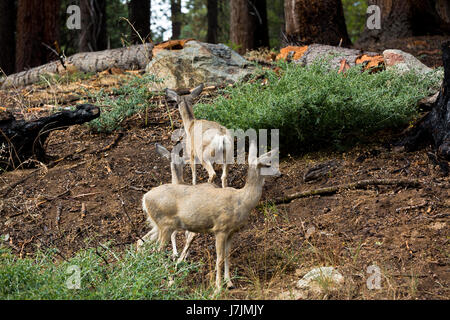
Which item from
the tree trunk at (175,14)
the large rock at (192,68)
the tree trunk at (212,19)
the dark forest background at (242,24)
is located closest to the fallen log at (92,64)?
the dark forest background at (242,24)

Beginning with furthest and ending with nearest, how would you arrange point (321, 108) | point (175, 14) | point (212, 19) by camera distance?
1. point (175, 14)
2. point (212, 19)
3. point (321, 108)

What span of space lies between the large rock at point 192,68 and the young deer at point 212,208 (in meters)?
5.58

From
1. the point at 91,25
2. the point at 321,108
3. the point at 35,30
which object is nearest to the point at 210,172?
the point at 321,108

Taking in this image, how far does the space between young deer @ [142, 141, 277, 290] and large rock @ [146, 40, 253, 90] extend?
5585 mm

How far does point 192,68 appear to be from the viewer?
10.3 metres

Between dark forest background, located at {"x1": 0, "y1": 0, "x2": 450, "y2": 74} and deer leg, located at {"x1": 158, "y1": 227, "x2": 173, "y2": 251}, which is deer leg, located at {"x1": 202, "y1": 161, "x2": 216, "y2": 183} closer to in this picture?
deer leg, located at {"x1": 158, "y1": 227, "x2": 173, "y2": 251}

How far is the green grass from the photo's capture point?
4000 millimetres

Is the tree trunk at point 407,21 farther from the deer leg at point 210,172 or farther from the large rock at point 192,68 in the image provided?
the deer leg at point 210,172

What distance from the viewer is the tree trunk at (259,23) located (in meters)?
16.2

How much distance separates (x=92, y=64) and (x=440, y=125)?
856 centimetres

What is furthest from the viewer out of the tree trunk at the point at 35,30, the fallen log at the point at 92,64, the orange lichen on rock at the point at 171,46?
the tree trunk at the point at 35,30

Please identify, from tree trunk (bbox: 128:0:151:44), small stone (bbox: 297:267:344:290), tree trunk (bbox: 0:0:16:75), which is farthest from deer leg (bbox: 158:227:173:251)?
tree trunk (bbox: 0:0:16:75)

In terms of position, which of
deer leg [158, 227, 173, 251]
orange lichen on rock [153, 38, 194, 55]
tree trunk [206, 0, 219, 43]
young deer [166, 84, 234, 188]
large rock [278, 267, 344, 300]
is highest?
tree trunk [206, 0, 219, 43]

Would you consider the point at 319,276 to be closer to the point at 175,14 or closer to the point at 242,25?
the point at 242,25
